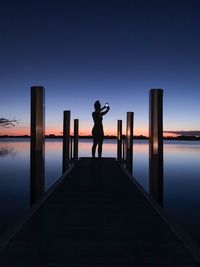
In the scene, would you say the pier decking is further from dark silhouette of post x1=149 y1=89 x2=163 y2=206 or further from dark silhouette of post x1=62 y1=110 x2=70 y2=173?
dark silhouette of post x1=62 y1=110 x2=70 y2=173

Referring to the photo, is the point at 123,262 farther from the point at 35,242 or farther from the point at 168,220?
the point at 168,220

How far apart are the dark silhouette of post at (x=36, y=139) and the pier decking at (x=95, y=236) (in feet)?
1.88

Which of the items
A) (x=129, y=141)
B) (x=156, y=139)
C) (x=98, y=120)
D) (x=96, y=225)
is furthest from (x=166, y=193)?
(x=96, y=225)

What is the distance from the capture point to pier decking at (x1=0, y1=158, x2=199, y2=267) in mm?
3170

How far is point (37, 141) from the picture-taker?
639cm

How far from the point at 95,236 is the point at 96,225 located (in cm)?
44

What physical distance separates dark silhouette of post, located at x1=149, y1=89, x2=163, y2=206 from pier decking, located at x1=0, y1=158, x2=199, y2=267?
64 cm

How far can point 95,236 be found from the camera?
153 inches

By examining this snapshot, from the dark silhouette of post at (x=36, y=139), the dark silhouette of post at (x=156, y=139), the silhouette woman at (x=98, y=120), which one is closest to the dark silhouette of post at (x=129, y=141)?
the silhouette woman at (x=98, y=120)

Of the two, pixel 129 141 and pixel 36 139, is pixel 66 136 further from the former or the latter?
pixel 36 139

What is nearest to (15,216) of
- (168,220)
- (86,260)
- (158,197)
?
(158,197)

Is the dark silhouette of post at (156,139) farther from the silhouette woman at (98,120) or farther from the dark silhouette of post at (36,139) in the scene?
the silhouette woman at (98,120)

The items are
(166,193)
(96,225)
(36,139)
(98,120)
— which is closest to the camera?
(96,225)

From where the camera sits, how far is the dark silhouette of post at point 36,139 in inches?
250
